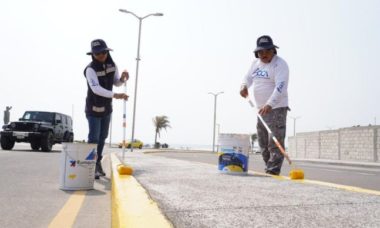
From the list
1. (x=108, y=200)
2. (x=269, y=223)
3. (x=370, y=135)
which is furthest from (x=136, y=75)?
(x=269, y=223)

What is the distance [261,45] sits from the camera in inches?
276

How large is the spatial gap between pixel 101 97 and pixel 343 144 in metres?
27.8

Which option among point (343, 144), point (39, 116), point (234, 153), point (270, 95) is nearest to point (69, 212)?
point (234, 153)

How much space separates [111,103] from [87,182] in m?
1.68

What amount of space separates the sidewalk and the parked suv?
54.1 feet

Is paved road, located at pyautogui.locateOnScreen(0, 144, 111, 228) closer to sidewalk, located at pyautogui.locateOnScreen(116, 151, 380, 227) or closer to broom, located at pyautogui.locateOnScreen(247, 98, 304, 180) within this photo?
sidewalk, located at pyautogui.locateOnScreen(116, 151, 380, 227)

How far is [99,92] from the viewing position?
6984mm

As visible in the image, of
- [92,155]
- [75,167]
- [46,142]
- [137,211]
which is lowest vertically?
[137,211]

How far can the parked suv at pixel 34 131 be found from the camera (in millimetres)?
19906

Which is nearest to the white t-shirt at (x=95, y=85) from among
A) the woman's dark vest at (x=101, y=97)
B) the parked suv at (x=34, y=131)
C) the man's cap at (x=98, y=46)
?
the woman's dark vest at (x=101, y=97)

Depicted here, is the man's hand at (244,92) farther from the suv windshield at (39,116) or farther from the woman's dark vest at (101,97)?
the suv windshield at (39,116)

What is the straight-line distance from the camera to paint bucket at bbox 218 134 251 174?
6410 mm

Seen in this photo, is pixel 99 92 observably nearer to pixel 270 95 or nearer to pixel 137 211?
pixel 270 95

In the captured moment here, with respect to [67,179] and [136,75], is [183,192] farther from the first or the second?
[136,75]
